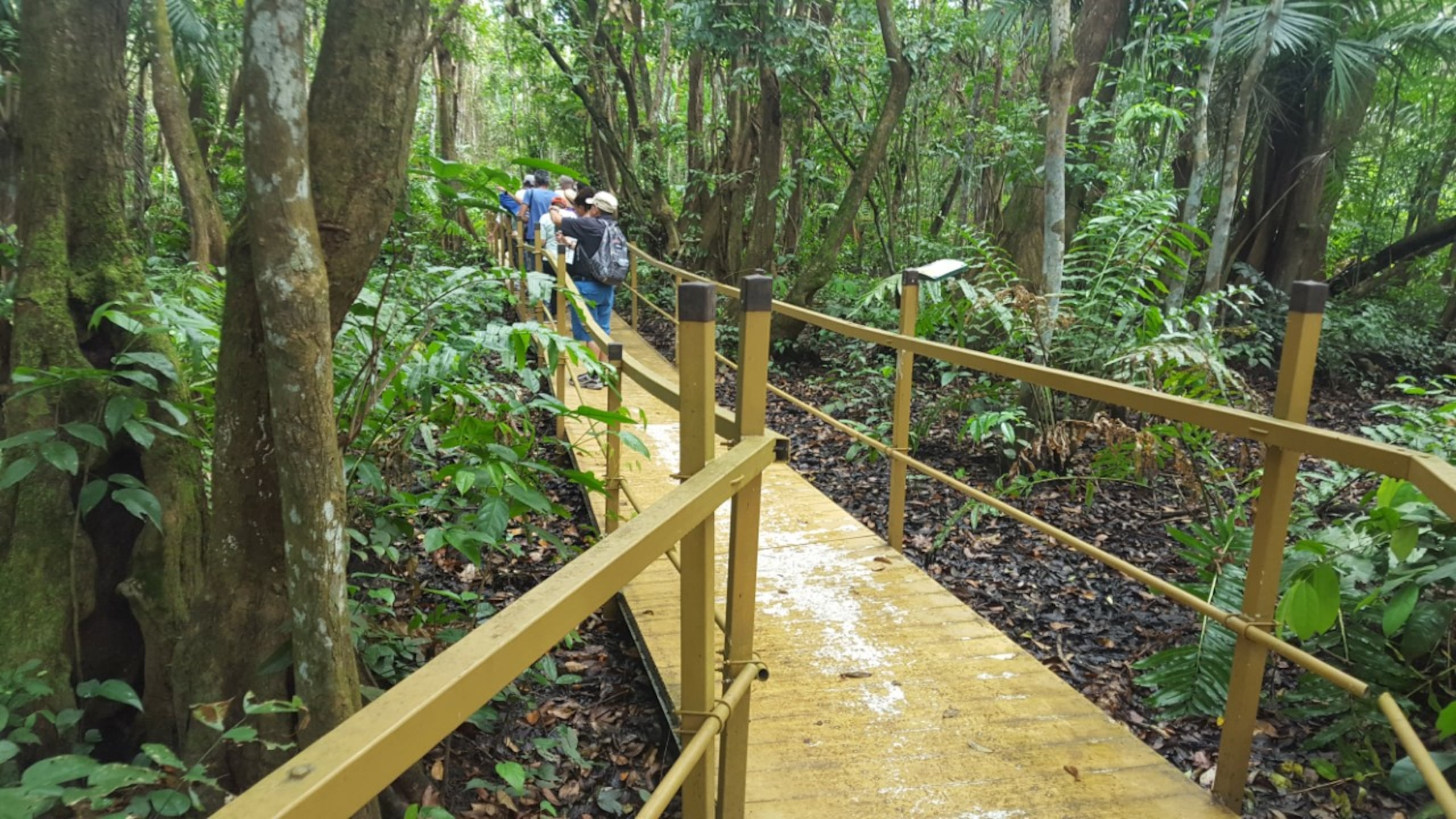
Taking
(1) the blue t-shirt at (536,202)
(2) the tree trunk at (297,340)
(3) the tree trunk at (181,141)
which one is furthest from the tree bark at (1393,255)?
(3) the tree trunk at (181,141)

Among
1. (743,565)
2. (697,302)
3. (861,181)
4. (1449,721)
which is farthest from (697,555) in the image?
(861,181)

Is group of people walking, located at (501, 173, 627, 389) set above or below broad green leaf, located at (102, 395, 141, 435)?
above

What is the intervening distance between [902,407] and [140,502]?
2511 millimetres

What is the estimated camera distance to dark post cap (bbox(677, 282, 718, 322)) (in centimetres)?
148

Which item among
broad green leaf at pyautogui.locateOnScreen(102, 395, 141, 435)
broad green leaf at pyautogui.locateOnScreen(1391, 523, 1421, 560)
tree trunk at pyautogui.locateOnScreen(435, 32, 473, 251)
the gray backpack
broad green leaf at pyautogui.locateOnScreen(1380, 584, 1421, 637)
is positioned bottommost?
broad green leaf at pyautogui.locateOnScreen(1380, 584, 1421, 637)

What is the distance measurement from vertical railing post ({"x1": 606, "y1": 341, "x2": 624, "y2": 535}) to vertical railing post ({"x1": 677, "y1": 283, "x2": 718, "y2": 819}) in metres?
1.31

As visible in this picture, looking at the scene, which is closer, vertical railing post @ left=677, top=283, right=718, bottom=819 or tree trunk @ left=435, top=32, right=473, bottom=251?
vertical railing post @ left=677, top=283, right=718, bottom=819

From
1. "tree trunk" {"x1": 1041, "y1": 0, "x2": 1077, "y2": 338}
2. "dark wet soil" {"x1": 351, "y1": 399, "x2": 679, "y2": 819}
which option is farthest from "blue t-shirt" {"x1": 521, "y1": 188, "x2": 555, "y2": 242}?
"dark wet soil" {"x1": 351, "y1": 399, "x2": 679, "y2": 819}

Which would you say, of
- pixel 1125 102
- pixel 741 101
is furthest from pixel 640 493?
pixel 741 101

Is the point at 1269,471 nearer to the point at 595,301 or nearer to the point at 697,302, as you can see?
the point at 697,302

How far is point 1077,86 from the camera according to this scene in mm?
6637

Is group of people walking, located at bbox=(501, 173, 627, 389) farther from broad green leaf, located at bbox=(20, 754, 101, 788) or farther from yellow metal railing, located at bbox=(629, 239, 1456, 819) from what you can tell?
broad green leaf, located at bbox=(20, 754, 101, 788)

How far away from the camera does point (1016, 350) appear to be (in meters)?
5.31

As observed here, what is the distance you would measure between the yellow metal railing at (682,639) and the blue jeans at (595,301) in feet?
15.0
